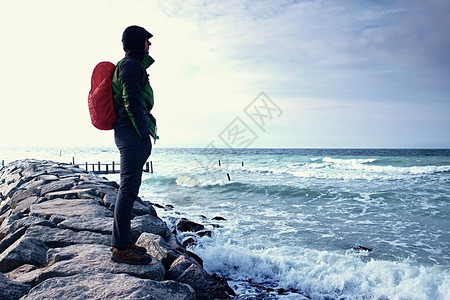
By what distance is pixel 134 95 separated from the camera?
2264mm

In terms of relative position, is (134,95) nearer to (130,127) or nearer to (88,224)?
(130,127)

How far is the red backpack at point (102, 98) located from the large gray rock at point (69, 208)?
5.74ft

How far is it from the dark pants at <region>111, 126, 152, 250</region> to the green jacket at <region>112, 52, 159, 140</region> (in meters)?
0.07

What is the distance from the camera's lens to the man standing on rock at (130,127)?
90.6 inches

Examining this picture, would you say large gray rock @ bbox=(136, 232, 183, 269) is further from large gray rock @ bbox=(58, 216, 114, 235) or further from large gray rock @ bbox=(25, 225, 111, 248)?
large gray rock @ bbox=(58, 216, 114, 235)

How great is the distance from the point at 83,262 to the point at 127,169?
2.69ft

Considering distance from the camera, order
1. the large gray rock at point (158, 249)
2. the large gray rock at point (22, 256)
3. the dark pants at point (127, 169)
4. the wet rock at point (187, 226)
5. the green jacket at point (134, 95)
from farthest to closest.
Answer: the wet rock at point (187, 226) < the large gray rock at point (158, 249) < the large gray rock at point (22, 256) < the dark pants at point (127, 169) < the green jacket at point (134, 95)

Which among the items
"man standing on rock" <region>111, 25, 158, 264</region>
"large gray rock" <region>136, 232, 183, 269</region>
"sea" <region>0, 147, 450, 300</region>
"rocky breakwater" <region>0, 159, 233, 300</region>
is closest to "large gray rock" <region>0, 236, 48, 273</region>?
"rocky breakwater" <region>0, 159, 233, 300</region>

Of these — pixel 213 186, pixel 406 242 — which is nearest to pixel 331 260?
pixel 406 242

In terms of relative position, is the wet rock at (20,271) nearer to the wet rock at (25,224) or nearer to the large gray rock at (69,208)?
the wet rock at (25,224)

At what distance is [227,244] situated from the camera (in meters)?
5.82

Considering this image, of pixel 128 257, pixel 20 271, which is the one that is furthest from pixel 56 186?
pixel 128 257

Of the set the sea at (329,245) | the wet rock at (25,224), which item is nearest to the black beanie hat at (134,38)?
the wet rock at (25,224)

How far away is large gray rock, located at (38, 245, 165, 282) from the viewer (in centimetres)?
232
